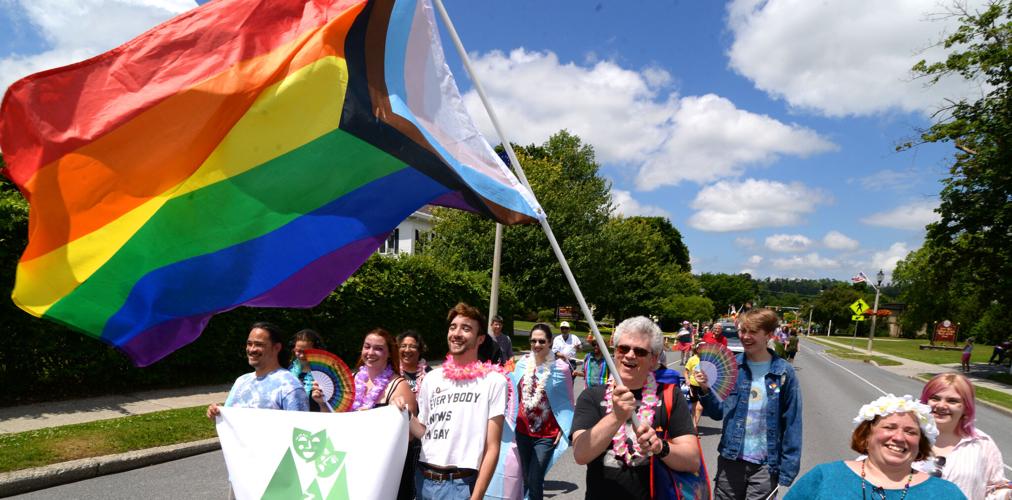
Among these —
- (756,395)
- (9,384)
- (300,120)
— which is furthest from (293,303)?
(9,384)


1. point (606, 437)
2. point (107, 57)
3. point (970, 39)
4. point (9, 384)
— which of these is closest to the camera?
point (606, 437)

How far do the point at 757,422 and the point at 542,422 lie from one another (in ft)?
5.63

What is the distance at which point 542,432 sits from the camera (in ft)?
17.6

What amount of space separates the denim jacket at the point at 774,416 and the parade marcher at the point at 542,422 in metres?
1.24

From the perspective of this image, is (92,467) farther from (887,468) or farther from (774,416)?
(887,468)

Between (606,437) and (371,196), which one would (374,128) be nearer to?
(371,196)

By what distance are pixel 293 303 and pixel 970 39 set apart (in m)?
28.6

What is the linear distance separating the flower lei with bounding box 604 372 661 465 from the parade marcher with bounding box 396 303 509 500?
701 millimetres

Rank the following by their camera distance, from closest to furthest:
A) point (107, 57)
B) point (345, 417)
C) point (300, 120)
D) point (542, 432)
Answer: point (107, 57) → point (300, 120) → point (345, 417) → point (542, 432)

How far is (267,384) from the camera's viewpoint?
4109 mm

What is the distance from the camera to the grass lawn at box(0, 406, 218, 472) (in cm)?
671

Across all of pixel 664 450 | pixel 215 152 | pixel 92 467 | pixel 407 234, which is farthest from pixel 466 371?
pixel 407 234

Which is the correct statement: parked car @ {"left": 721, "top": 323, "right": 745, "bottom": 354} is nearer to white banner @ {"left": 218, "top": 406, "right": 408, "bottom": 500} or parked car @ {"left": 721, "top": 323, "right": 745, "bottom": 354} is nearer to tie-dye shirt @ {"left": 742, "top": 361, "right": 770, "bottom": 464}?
tie-dye shirt @ {"left": 742, "top": 361, "right": 770, "bottom": 464}

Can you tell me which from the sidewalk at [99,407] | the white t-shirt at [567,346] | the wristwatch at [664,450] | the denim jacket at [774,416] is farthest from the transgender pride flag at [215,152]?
the sidewalk at [99,407]
